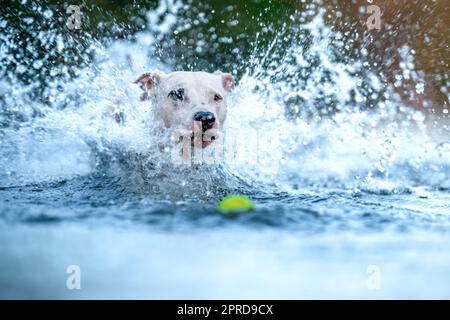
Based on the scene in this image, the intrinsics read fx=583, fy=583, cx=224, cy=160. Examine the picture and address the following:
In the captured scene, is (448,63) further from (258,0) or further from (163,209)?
(163,209)

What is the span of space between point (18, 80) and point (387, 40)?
5086mm

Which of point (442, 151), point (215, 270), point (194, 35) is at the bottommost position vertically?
point (215, 270)

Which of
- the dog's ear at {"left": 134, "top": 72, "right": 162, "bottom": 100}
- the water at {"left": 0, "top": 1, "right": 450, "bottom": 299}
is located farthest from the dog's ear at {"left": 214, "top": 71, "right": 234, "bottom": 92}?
the dog's ear at {"left": 134, "top": 72, "right": 162, "bottom": 100}

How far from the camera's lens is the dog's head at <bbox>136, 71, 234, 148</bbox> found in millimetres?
4613

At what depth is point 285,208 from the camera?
4.12 metres

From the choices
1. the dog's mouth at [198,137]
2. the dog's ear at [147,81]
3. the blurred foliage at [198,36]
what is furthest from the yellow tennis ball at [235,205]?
the blurred foliage at [198,36]

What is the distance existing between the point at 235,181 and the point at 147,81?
4.09 ft

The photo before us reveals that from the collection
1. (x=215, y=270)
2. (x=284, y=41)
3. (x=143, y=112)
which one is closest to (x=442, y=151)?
(x=284, y=41)

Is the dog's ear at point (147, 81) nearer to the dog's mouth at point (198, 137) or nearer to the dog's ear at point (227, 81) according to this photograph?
the dog's ear at point (227, 81)

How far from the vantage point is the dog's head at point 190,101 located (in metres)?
4.61

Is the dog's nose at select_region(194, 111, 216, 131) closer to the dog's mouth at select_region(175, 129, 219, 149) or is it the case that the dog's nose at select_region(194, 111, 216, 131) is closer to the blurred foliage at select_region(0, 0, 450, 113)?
the dog's mouth at select_region(175, 129, 219, 149)

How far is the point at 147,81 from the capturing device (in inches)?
213

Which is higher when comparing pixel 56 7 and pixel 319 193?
pixel 56 7

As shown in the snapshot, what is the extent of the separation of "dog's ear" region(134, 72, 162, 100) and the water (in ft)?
0.75
